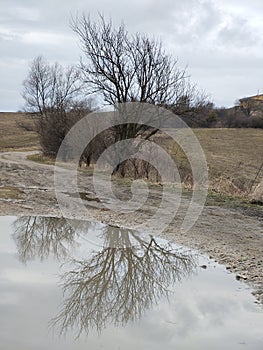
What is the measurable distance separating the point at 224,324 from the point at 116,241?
10.9ft

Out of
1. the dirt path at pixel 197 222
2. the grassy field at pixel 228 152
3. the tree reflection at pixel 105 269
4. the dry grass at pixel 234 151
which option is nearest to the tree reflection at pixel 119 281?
the tree reflection at pixel 105 269

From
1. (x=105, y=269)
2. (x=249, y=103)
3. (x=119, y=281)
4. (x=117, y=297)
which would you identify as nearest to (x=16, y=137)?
(x=249, y=103)

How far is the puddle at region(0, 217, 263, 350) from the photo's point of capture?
4062 mm

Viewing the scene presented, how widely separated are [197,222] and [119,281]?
341cm

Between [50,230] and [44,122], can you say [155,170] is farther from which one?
[44,122]

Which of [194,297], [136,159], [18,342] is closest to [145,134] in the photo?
[136,159]

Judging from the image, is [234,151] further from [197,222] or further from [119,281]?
[119,281]

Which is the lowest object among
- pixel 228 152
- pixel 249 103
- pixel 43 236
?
pixel 228 152

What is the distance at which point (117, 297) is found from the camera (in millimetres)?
5164

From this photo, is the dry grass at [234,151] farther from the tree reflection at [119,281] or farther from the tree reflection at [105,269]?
the tree reflection at [119,281]

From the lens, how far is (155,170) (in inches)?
689

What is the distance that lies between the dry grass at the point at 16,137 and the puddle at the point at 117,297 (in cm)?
3725

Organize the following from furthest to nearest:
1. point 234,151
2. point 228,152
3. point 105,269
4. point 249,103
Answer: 1. point 249,103
2. point 234,151
3. point 228,152
4. point 105,269

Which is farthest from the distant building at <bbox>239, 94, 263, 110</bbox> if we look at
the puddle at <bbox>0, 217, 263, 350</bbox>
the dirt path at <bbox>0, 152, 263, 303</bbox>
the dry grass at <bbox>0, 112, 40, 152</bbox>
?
the puddle at <bbox>0, 217, 263, 350</bbox>
